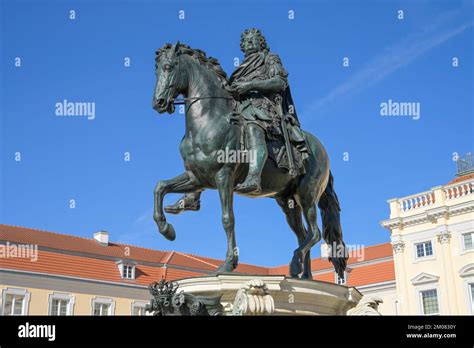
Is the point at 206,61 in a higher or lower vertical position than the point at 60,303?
lower

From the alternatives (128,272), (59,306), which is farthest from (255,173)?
(128,272)

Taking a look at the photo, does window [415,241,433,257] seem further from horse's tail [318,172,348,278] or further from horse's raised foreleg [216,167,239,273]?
horse's raised foreleg [216,167,239,273]

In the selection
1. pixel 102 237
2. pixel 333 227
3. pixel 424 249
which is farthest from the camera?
pixel 102 237

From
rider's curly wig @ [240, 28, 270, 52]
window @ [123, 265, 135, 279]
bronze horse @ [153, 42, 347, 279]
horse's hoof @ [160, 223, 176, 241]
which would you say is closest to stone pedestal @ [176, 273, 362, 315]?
bronze horse @ [153, 42, 347, 279]

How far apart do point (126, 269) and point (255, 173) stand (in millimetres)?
41491

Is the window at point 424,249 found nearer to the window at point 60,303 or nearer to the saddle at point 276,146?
the window at point 60,303

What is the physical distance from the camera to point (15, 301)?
4259 cm

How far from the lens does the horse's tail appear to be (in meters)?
10.6

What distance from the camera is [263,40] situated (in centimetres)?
1049
